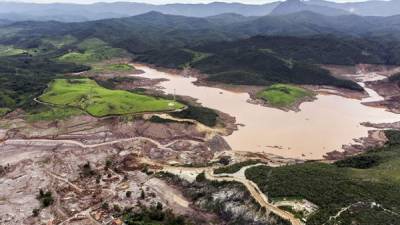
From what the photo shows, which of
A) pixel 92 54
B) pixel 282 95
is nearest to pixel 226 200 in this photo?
pixel 282 95

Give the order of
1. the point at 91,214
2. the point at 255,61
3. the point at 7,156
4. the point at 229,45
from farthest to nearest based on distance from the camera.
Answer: the point at 229,45, the point at 255,61, the point at 7,156, the point at 91,214

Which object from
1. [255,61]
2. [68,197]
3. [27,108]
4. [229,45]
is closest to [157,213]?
[68,197]

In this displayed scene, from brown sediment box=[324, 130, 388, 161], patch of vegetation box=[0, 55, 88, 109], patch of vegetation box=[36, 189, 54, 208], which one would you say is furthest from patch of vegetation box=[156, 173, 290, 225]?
patch of vegetation box=[0, 55, 88, 109]

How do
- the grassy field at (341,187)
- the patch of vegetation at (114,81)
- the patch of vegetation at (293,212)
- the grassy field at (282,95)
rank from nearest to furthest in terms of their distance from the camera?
the grassy field at (341,187)
the patch of vegetation at (293,212)
the grassy field at (282,95)
the patch of vegetation at (114,81)

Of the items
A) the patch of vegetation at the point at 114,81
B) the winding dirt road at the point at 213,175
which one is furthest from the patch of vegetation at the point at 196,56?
the winding dirt road at the point at 213,175

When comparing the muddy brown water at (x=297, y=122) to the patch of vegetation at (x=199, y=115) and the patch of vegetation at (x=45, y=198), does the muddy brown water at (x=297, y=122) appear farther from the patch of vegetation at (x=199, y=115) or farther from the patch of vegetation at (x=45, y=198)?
the patch of vegetation at (x=45, y=198)

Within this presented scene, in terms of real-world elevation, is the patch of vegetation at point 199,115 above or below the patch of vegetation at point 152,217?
above

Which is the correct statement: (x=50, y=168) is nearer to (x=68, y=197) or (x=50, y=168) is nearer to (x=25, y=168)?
(x=25, y=168)
